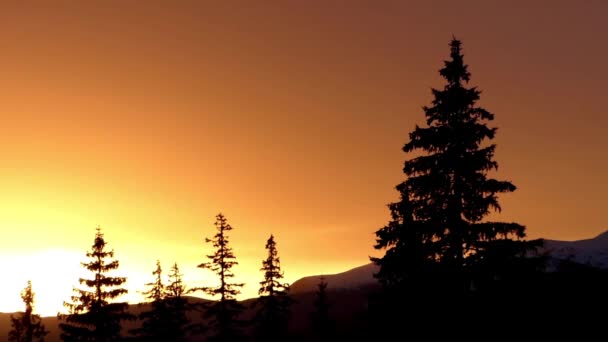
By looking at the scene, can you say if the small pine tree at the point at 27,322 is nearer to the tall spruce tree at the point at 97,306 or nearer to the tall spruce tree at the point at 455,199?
the tall spruce tree at the point at 97,306

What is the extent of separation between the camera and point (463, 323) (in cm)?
2672

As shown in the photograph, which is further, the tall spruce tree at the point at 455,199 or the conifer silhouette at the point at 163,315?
the conifer silhouette at the point at 163,315

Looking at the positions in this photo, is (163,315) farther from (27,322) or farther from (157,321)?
(27,322)

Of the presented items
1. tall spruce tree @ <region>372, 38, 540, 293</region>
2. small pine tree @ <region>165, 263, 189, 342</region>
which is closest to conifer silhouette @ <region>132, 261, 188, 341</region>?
small pine tree @ <region>165, 263, 189, 342</region>

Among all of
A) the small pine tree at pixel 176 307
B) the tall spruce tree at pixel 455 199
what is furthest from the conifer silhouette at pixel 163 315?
the tall spruce tree at pixel 455 199

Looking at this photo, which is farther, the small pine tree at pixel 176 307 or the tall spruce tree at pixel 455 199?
the small pine tree at pixel 176 307

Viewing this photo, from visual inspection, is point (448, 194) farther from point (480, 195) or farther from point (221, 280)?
point (221, 280)

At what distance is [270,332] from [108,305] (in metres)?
23.9

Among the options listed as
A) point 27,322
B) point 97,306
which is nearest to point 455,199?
point 97,306

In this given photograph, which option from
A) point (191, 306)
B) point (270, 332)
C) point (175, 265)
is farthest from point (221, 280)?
point (270, 332)

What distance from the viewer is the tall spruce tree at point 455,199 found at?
82.8 feet

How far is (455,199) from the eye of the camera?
26.2m

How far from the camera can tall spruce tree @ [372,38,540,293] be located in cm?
2525

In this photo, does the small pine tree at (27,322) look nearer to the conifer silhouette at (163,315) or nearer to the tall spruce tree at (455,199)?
the conifer silhouette at (163,315)
